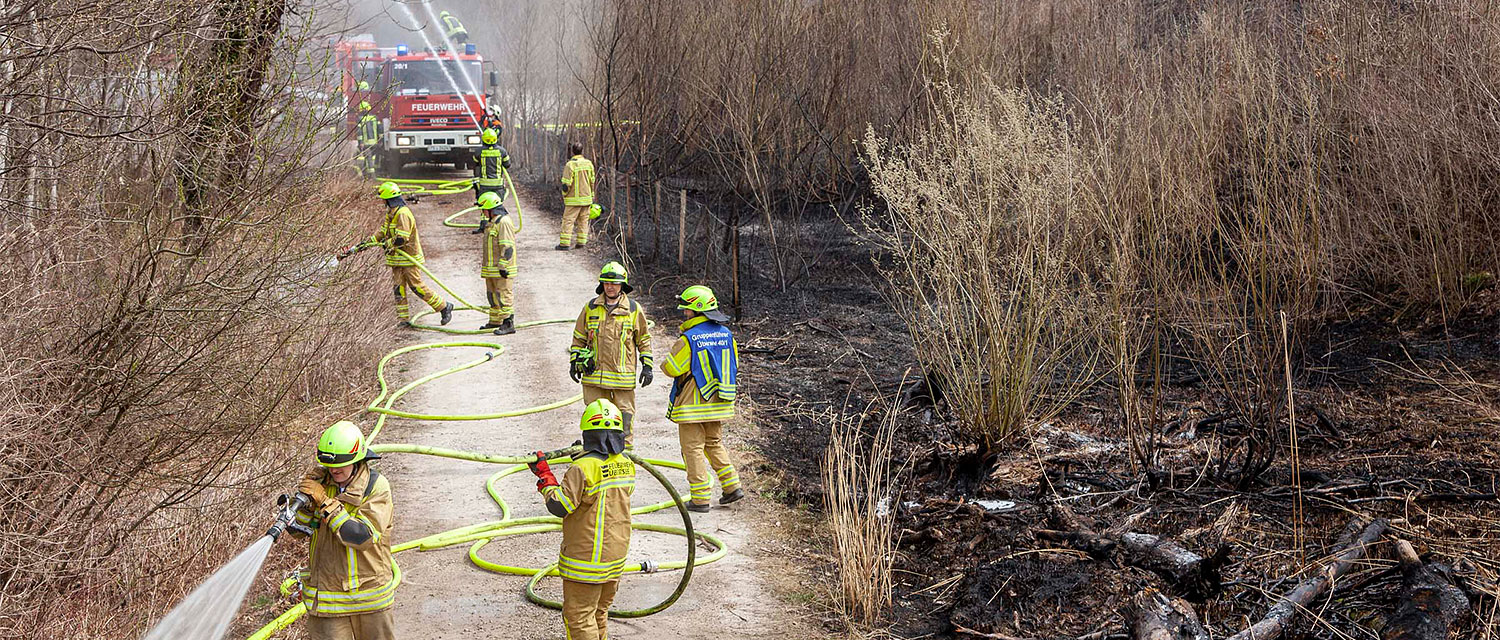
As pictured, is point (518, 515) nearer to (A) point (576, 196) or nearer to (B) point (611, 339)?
(B) point (611, 339)

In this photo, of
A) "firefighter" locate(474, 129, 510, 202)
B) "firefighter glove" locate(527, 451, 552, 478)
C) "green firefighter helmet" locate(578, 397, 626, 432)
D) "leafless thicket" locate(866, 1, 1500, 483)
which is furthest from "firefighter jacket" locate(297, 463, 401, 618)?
"firefighter" locate(474, 129, 510, 202)

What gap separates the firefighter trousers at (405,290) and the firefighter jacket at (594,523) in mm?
8210

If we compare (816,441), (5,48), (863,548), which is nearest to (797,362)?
(816,441)

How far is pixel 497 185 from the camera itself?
18406mm

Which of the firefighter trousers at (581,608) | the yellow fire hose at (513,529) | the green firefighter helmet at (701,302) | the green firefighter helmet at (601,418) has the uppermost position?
the green firefighter helmet at (701,302)

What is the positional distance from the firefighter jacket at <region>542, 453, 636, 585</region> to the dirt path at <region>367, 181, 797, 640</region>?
0.86m

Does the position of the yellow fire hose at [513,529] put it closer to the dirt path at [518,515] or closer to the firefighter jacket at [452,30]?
the dirt path at [518,515]

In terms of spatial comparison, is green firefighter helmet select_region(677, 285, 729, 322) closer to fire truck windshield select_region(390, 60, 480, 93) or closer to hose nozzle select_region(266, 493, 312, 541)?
hose nozzle select_region(266, 493, 312, 541)

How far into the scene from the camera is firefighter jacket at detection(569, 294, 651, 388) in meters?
9.24

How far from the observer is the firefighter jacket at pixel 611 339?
30.3 feet

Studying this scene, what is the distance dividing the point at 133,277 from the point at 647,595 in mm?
3640

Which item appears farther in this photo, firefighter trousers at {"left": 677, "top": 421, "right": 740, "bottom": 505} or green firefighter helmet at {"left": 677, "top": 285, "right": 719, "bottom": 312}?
firefighter trousers at {"left": 677, "top": 421, "right": 740, "bottom": 505}

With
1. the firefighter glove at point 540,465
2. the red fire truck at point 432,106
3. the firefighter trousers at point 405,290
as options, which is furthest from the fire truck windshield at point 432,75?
the firefighter glove at point 540,465

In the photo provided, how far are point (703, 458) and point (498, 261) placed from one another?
560 cm
